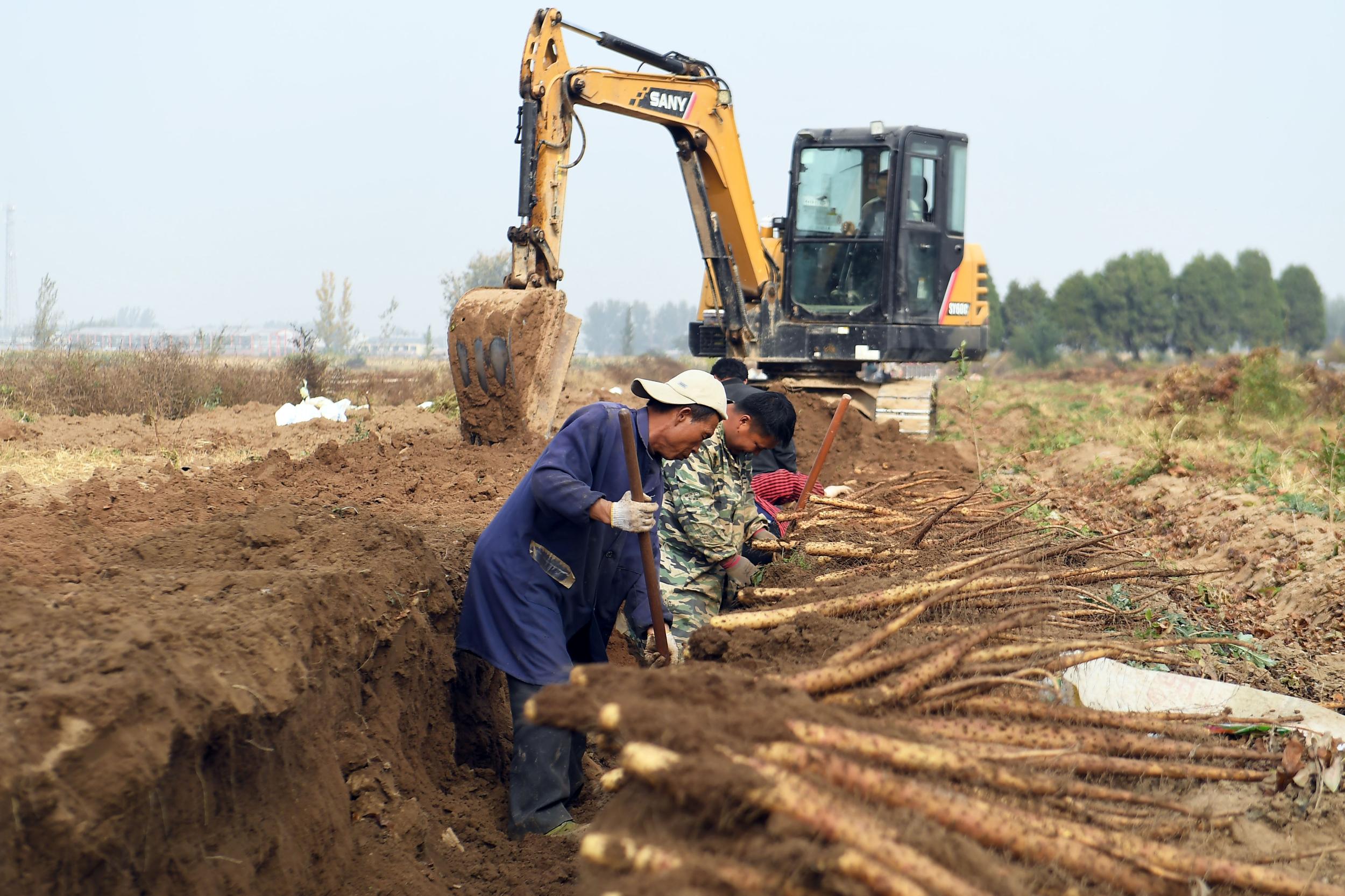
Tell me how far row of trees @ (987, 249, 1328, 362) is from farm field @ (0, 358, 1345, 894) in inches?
2765

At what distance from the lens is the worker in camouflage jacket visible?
16.6ft

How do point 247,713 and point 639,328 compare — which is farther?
point 639,328

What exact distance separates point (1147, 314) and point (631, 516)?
258ft

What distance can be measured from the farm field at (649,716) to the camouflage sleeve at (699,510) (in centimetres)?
46

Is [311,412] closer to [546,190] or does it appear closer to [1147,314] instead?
[546,190]

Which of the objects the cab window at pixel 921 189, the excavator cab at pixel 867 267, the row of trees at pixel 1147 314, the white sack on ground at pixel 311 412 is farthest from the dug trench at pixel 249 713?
the row of trees at pixel 1147 314

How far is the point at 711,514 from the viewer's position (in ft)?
16.7

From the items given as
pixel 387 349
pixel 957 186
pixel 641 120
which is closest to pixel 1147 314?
pixel 387 349

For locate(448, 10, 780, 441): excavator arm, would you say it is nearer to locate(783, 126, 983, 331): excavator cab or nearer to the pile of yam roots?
locate(783, 126, 983, 331): excavator cab

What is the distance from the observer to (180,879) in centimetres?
288

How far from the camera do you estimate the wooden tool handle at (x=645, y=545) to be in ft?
13.7

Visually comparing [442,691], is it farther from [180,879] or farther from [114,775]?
[114,775]

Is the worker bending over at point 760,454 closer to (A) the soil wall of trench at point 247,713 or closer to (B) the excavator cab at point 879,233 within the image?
(A) the soil wall of trench at point 247,713

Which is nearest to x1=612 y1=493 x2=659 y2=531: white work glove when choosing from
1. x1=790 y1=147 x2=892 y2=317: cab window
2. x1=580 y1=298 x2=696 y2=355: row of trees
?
x1=790 y1=147 x2=892 y2=317: cab window
